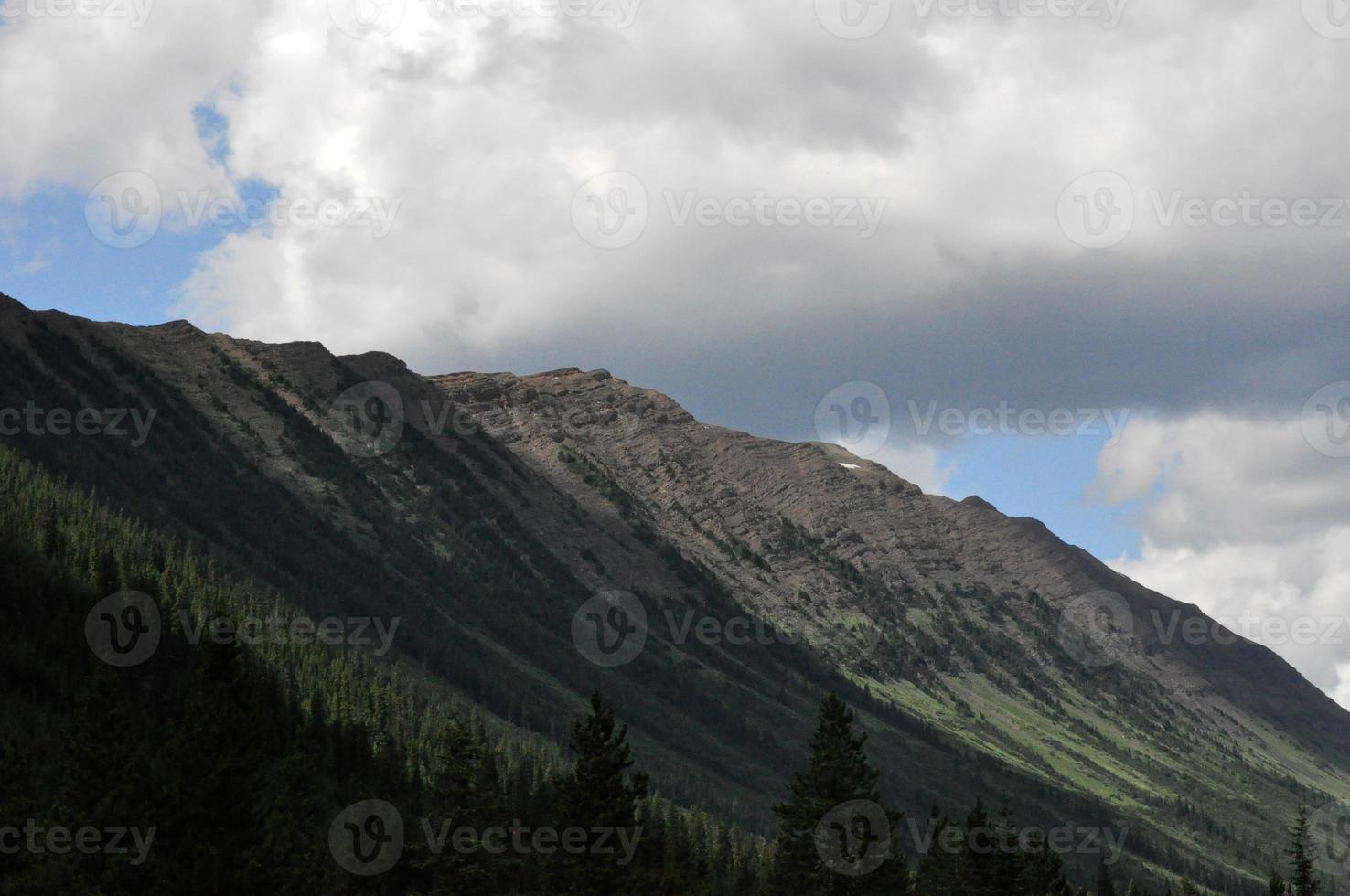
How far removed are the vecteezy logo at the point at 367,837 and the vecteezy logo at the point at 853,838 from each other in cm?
2859

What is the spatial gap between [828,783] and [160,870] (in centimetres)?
3131

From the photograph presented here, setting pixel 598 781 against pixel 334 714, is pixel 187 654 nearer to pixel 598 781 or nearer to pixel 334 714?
pixel 334 714

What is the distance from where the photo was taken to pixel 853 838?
65.4 m

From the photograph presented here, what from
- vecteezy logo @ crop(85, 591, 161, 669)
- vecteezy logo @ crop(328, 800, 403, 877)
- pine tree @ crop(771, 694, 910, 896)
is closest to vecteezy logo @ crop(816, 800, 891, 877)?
pine tree @ crop(771, 694, 910, 896)

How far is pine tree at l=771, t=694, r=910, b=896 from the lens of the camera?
6525cm

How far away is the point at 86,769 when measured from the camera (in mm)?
62844

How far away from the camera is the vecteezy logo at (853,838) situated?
6506cm
